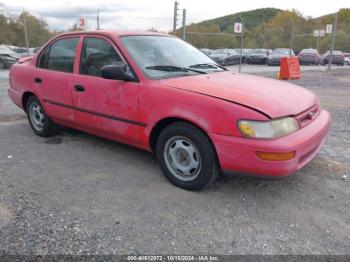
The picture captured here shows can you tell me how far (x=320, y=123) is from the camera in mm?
3799

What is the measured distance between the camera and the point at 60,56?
4980 mm

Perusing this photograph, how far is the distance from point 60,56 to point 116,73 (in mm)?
1538

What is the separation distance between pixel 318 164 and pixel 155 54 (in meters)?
2.39

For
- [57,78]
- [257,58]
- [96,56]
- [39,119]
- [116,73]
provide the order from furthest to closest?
[257,58] → [39,119] → [57,78] → [96,56] → [116,73]

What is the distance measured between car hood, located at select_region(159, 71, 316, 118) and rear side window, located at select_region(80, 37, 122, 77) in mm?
867

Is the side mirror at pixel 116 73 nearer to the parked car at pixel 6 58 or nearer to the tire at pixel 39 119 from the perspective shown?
the tire at pixel 39 119

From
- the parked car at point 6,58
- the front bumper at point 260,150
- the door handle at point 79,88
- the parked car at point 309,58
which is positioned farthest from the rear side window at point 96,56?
the parked car at point 309,58

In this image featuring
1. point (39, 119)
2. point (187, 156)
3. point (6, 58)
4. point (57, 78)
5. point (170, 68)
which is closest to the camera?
point (187, 156)

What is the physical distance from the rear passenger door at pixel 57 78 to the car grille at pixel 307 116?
2.84 meters

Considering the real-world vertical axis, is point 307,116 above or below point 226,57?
below

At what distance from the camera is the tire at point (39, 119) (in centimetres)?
534

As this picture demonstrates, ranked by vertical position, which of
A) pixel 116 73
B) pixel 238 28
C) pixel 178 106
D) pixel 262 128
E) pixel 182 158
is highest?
pixel 238 28

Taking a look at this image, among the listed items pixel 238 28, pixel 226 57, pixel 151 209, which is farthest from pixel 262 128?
pixel 226 57

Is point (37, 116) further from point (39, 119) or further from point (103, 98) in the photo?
point (103, 98)
